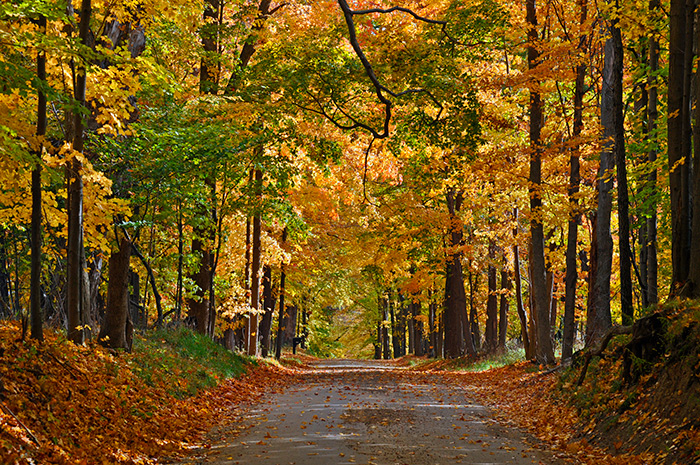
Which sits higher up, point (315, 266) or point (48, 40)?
point (48, 40)

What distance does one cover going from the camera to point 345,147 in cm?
2103

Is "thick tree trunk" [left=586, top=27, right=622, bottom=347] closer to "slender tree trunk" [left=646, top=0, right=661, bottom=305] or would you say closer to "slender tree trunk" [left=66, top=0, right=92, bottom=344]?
"slender tree trunk" [left=646, top=0, right=661, bottom=305]

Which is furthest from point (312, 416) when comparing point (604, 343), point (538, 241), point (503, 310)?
point (503, 310)

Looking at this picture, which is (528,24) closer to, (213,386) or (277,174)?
(277,174)

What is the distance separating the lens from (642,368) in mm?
8562

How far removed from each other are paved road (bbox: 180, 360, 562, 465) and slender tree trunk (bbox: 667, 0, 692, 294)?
3585 mm

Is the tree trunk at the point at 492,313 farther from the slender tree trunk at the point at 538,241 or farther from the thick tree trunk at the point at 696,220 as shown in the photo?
the thick tree trunk at the point at 696,220

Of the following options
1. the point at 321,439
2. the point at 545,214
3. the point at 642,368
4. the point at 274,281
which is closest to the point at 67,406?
the point at 321,439

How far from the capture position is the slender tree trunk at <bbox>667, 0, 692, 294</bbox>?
29.9 feet

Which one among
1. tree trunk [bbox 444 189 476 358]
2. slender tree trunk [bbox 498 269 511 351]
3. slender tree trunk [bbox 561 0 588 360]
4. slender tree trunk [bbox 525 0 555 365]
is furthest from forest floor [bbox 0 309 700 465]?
Result: slender tree trunk [bbox 498 269 511 351]

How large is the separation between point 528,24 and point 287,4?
28.1 feet

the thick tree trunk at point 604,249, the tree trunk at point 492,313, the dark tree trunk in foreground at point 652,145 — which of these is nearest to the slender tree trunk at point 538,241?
the thick tree trunk at point 604,249

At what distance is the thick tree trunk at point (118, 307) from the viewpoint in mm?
11664

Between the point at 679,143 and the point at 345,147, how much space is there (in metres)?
12.9
